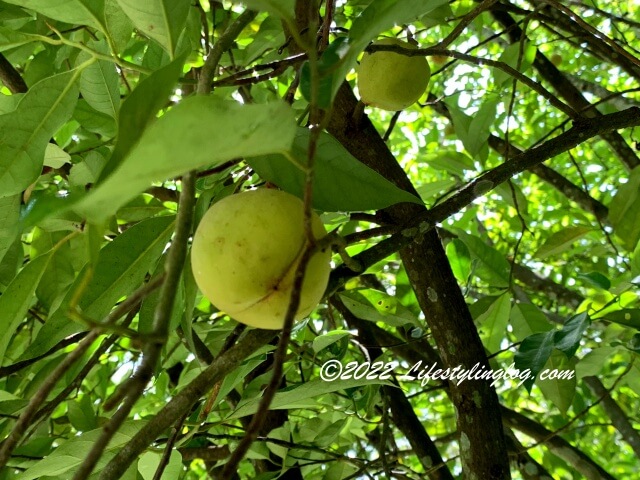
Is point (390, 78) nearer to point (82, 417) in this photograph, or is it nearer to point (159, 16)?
point (159, 16)

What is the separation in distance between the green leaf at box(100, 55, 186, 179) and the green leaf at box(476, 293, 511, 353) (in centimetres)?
115

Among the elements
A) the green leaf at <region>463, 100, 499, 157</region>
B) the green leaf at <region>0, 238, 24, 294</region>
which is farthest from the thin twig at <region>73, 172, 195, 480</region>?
the green leaf at <region>463, 100, 499, 157</region>

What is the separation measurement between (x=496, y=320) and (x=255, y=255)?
114 cm

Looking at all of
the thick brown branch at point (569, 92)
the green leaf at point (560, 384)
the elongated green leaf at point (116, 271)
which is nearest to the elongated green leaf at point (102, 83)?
the elongated green leaf at point (116, 271)

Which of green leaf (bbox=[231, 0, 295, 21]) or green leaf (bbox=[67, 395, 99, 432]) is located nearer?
green leaf (bbox=[231, 0, 295, 21])

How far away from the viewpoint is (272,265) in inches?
25.6

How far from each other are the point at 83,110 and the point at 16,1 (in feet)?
1.48

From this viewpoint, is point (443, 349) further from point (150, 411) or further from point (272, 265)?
point (150, 411)

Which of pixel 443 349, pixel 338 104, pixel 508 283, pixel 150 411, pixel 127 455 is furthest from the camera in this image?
pixel 150 411

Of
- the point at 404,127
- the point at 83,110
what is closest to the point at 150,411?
the point at 83,110

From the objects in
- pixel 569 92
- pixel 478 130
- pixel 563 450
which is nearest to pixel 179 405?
pixel 478 130

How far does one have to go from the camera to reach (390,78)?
1.19 metres

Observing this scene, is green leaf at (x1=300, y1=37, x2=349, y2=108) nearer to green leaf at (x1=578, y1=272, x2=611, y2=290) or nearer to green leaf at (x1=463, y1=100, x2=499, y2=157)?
green leaf at (x1=578, y1=272, x2=611, y2=290)

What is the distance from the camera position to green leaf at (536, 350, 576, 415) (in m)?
1.41
